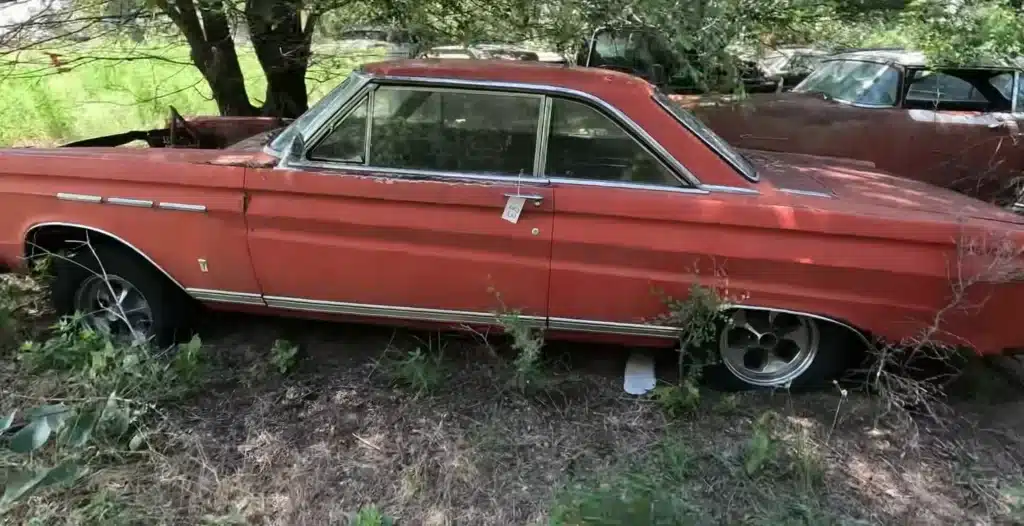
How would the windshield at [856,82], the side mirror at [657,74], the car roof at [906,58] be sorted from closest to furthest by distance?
the side mirror at [657,74] → the car roof at [906,58] → the windshield at [856,82]

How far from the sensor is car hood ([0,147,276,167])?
3.55 m

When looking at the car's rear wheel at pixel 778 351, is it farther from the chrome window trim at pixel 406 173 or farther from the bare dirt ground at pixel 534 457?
the chrome window trim at pixel 406 173

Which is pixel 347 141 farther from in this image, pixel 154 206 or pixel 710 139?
pixel 710 139

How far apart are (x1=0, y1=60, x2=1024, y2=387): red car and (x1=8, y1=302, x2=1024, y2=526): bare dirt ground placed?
0.33 m

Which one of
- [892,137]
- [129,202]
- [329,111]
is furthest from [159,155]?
[892,137]

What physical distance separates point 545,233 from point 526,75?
0.73 metres

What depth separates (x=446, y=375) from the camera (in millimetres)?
3672

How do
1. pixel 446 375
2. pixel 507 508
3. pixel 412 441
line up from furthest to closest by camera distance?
1. pixel 446 375
2. pixel 412 441
3. pixel 507 508

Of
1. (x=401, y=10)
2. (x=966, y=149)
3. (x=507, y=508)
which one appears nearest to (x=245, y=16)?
(x=401, y=10)

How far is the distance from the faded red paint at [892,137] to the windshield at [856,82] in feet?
0.54

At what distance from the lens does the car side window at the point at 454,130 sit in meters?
3.43

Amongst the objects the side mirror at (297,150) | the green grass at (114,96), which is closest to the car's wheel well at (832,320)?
the side mirror at (297,150)

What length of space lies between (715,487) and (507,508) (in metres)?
0.82

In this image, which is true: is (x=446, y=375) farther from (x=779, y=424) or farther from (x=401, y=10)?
(x=401, y=10)
